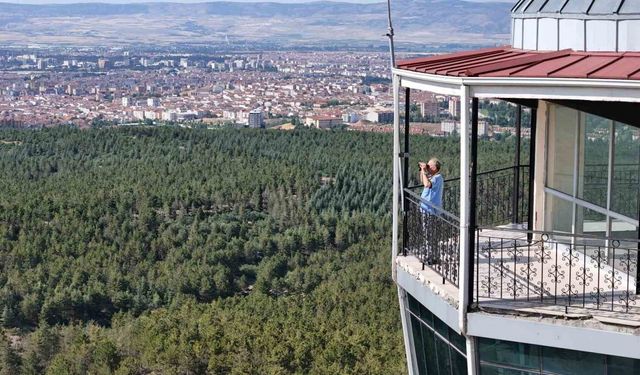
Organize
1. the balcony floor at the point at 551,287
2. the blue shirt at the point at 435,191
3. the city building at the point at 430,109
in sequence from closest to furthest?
1. the balcony floor at the point at 551,287
2. the blue shirt at the point at 435,191
3. the city building at the point at 430,109

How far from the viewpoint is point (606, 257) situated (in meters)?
8.47

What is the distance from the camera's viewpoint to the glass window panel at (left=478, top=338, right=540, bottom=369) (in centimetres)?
762

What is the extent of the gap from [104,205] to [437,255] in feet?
171

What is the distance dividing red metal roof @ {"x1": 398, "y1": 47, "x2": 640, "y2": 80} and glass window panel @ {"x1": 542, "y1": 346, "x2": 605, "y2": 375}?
5.71 ft

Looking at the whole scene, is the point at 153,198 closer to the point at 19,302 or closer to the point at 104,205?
the point at 104,205

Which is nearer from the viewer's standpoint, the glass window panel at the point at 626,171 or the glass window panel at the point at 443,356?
the glass window panel at the point at 626,171

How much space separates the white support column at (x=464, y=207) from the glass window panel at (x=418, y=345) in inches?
55.2

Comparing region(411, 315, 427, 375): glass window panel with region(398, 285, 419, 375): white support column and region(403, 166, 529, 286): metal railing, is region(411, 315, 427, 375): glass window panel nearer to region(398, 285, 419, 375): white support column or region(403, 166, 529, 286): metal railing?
region(398, 285, 419, 375): white support column

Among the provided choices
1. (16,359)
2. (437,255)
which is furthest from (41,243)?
(437,255)

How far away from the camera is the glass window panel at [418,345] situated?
9.35 metres

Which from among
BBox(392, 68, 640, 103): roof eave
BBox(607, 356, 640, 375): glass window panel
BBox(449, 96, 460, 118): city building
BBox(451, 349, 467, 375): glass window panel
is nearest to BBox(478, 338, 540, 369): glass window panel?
BBox(451, 349, 467, 375): glass window panel

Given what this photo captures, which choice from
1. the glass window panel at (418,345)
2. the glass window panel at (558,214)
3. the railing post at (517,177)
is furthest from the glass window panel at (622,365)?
the railing post at (517,177)

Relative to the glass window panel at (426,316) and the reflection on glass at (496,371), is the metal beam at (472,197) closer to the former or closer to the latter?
the reflection on glass at (496,371)

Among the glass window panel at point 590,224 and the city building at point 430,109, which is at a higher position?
the glass window panel at point 590,224
